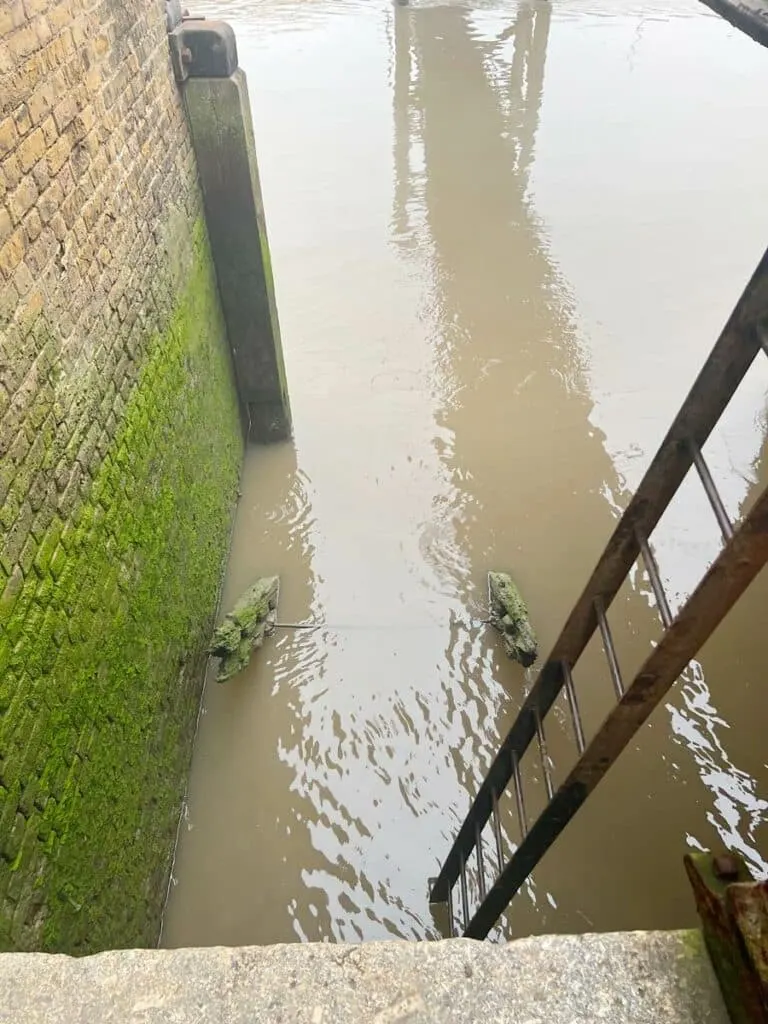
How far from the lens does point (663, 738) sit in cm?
427

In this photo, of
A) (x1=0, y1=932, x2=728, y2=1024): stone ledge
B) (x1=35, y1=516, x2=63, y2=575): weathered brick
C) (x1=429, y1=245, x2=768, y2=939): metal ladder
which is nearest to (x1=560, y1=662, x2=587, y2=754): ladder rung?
(x1=429, y1=245, x2=768, y2=939): metal ladder

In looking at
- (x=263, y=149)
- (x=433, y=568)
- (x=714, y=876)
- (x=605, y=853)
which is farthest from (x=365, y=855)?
(x=263, y=149)

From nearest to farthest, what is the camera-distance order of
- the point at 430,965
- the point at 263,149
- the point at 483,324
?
the point at 430,965
the point at 483,324
the point at 263,149

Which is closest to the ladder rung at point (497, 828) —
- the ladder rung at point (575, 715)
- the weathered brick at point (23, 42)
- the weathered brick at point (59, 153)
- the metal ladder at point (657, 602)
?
the metal ladder at point (657, 602)

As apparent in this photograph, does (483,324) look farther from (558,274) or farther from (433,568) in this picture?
(433,568)

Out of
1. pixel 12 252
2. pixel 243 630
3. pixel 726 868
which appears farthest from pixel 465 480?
pixel 726 868

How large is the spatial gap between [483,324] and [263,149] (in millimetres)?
5334

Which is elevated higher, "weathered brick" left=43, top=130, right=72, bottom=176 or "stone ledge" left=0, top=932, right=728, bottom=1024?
"weathered brick" left=43, top=130, right=72, bottom=176

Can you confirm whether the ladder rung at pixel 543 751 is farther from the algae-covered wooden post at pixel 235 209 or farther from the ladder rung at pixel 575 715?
the algae-covered wooden post at pixel 235 209

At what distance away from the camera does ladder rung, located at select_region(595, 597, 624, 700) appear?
7.36 feet

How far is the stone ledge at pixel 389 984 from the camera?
1.61 meters

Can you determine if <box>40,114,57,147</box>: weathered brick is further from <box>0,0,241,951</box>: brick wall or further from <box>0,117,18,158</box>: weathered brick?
<box>0,117,18,158</box>: weathered brick

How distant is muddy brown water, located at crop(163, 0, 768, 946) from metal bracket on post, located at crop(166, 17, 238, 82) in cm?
275

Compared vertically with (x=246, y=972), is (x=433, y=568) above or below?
below
